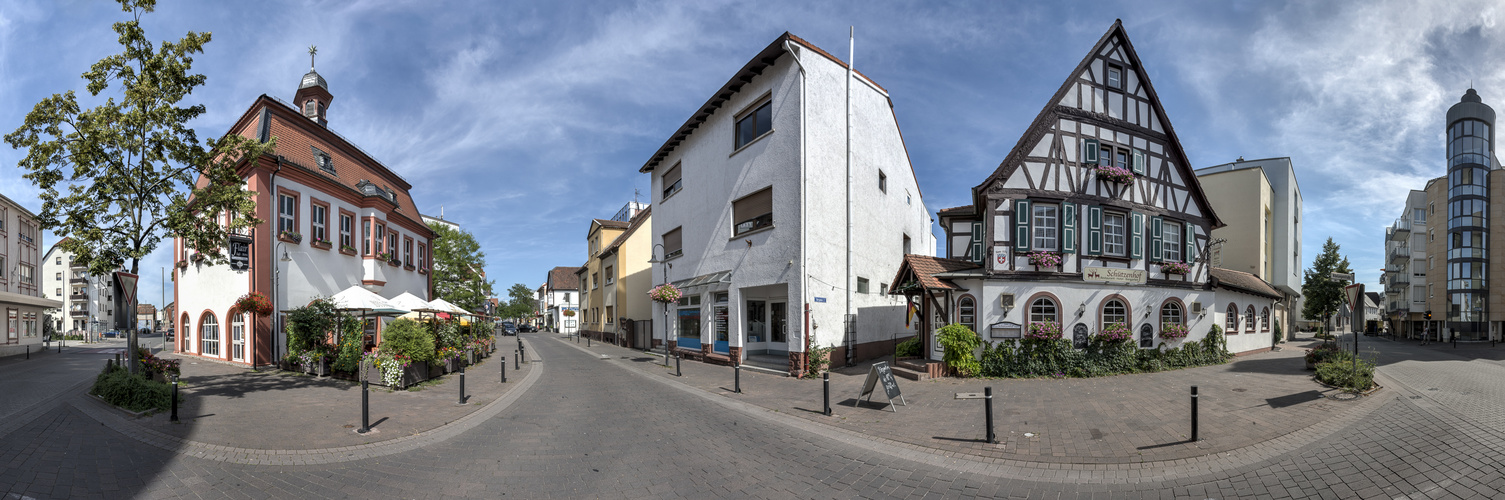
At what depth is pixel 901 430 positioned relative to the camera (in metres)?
8.70

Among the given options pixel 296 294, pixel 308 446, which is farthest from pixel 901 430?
pixel 296 294

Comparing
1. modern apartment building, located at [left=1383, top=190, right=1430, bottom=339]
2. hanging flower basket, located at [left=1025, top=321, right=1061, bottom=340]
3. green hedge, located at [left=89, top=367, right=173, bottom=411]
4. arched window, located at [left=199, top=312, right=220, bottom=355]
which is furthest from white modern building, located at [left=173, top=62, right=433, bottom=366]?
modern apartment building, located at [left=1383, top=190, right=1430, bottom=339]

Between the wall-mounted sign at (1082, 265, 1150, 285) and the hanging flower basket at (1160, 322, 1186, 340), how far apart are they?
144cm

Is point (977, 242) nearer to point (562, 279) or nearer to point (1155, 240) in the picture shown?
point (1155, 240)

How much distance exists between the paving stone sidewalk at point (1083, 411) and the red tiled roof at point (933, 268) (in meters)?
2.65

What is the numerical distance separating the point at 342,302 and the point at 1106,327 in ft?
68.1

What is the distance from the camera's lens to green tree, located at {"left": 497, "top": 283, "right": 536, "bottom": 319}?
72.2 meters

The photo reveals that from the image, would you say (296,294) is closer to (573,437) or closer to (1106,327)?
(573,437)

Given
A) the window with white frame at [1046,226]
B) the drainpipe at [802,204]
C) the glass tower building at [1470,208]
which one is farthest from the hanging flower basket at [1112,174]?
the glass tower building at [1470,208]

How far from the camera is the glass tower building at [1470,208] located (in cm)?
3994

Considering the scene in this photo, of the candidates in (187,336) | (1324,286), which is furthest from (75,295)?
(1324,286)

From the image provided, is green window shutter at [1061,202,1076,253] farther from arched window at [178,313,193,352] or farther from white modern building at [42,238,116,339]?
white modern building at [42,238,116,339]

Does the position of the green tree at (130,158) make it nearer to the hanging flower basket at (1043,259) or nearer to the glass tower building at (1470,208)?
the hanging flower basket at (1043,259)

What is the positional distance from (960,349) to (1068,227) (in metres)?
4.88
